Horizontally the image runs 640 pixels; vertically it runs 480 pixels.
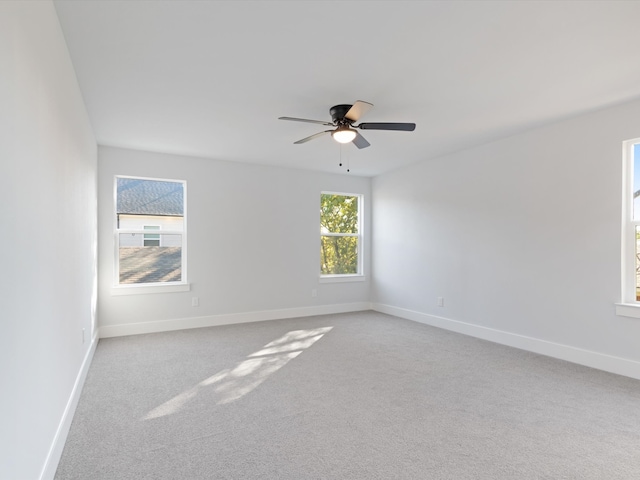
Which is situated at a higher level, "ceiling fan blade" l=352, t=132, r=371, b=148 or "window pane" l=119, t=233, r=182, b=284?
"ceiling fan blade" l=352, t=132, r=371, b=148

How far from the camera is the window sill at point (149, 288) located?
4785 mm

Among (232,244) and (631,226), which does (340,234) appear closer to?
(232,244)

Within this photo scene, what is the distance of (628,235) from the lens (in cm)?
336

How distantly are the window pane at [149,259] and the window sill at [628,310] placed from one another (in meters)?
5.17

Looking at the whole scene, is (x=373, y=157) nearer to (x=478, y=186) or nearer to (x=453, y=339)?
(x=478, y=186)

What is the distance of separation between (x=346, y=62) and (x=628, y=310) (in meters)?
3.30

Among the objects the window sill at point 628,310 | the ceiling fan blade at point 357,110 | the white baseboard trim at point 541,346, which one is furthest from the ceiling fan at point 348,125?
the white baseboard trim at point 541,346

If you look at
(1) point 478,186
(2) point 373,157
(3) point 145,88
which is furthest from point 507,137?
(3) point 145,88

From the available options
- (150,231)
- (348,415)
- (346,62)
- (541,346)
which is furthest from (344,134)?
(150,231)

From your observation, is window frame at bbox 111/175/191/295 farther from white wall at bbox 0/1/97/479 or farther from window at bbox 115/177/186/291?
white wall at bbox 0/1/97/479

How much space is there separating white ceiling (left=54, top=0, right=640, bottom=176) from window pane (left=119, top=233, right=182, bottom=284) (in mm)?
1543

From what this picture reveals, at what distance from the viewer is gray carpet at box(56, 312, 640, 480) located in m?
1.96

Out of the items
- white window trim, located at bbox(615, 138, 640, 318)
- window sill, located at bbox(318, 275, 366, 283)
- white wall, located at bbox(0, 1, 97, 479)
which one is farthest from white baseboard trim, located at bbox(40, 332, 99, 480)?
white window trim, located at bbox(615, 138, 640, 318)

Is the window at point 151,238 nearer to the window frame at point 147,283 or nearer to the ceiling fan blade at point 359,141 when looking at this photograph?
the window frame at point 147,283
